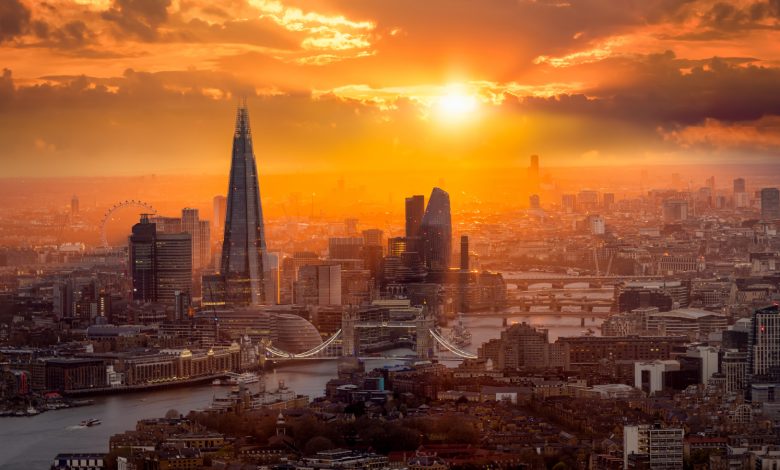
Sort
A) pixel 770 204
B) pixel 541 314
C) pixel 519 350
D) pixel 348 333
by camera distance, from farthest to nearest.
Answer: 1. pixel 770 204
2. pixel 541 314
3. pixel 348 333
4. pixel 519 350

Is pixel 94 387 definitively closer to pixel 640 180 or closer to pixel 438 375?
pixel 438 375

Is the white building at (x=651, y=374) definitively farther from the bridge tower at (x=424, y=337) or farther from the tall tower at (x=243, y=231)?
the tall tower at (x=243, y=231)

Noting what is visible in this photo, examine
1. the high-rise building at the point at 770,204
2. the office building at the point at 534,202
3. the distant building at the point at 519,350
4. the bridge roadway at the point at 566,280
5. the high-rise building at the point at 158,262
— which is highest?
the office building at the point at 534,202

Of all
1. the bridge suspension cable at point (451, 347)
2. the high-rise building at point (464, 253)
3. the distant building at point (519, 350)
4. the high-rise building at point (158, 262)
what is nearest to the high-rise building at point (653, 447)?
the distant building at point (519, 350)

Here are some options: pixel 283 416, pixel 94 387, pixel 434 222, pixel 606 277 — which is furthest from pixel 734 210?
pixel 283 416

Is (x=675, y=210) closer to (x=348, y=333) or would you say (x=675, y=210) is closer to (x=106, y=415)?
(x=348, y=333)

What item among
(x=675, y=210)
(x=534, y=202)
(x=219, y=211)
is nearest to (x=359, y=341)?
(x=219, y=211)
